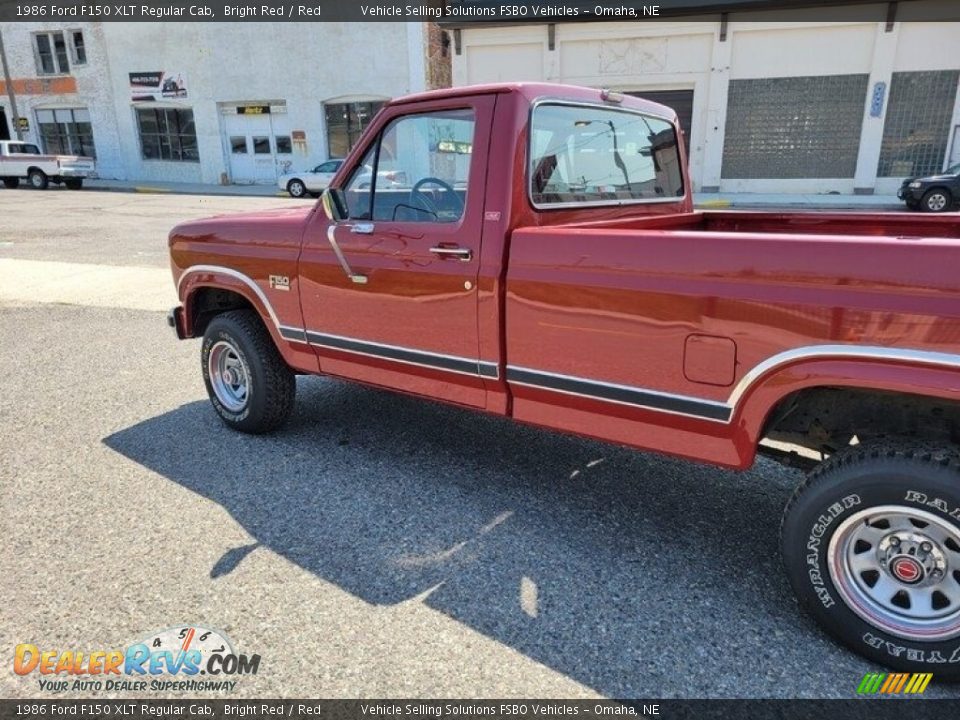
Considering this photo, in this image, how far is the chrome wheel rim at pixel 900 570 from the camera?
224 cm

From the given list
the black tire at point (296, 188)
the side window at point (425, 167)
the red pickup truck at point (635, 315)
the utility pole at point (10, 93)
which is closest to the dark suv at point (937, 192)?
the red pickup truck at point (635, 315)

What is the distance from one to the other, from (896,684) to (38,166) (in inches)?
1254

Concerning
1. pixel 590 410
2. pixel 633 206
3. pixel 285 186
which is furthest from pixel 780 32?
pixel 590 410

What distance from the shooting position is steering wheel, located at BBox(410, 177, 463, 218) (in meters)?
3.14

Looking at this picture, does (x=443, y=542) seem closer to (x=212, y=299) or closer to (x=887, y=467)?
(x=887, y=467)

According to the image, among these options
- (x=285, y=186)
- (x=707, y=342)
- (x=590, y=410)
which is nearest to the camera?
(x=707, y=342)

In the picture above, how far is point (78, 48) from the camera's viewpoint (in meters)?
30.1

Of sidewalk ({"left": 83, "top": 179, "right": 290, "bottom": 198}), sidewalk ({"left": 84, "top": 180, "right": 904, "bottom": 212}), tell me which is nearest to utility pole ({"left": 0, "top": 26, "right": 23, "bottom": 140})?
sidewalk ({"left": 83, "top": 179, "right": 290, "bottom": 198})

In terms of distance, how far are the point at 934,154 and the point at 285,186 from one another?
20.8 metres

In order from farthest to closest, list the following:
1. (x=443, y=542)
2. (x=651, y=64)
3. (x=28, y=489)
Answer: (x=651, y=64)
(x=28, y=489)
(x=443, y=542)

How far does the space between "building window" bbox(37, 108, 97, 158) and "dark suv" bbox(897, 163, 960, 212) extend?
107ft

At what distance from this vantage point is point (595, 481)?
146 inches

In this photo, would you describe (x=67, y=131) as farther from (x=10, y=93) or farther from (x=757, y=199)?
(x=757, y=199)

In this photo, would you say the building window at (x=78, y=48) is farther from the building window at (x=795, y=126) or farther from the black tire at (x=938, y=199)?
the black tire at (x=938, y=199)
